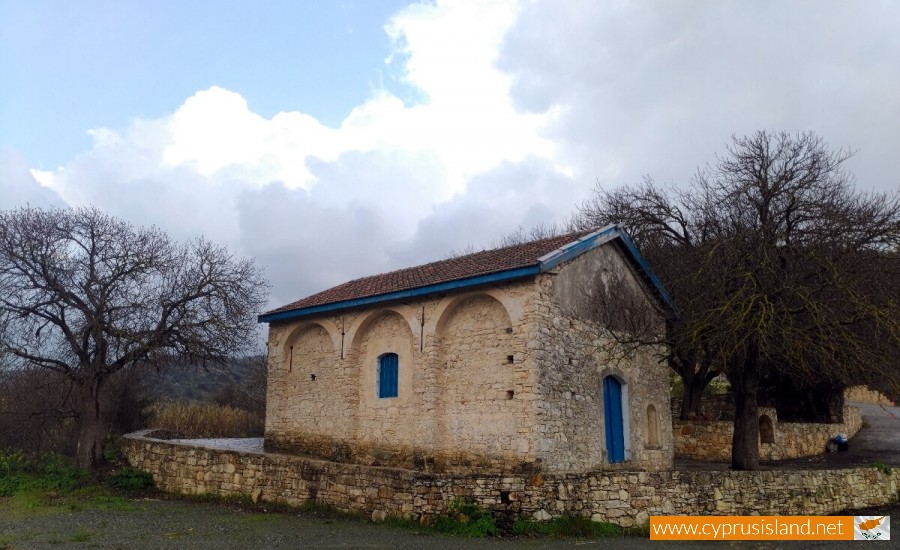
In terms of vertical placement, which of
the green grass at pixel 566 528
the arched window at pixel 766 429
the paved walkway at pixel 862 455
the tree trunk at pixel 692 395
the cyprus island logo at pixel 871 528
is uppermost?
the tree trunk at pixel 692 395

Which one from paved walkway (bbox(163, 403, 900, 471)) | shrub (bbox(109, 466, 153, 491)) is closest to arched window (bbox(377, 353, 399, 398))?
paved walkway (bbox(163, 403, 900, 471))

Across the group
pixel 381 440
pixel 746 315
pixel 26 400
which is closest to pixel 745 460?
pixel 746 315

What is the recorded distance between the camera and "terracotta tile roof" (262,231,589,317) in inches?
526

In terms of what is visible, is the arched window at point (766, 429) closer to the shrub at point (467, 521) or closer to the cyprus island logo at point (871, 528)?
the cyprus island logo at point (871, 528)

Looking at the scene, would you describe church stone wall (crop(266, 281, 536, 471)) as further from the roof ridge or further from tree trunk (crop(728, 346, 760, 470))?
tree trunk (crop(728, 346, 760, 470))

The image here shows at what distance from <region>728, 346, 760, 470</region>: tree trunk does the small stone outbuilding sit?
1839mm

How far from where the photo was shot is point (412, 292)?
45.9ft

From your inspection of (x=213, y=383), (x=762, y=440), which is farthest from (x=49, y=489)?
(x=213, y=383)

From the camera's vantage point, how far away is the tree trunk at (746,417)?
1421 cm

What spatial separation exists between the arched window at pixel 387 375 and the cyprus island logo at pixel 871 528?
29.6 ft

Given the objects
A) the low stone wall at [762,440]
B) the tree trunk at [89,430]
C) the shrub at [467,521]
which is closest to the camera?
the shrub at [467,521]

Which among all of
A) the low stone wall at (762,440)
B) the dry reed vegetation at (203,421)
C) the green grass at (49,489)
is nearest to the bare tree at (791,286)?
the low stone wall at (762,440)

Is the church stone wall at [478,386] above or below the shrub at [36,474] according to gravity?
above

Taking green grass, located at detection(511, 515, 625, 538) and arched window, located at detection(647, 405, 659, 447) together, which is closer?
green grass, located at detection(511, 515, 625, 538)
